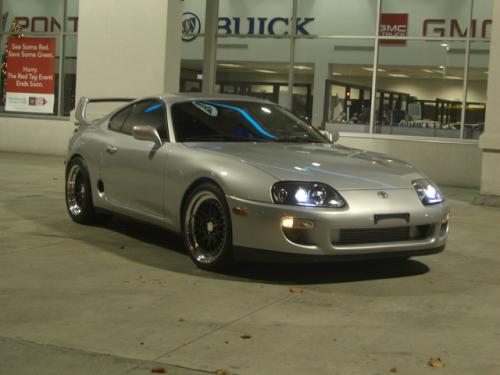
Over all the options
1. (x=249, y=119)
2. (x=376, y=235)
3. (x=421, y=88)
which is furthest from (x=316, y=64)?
(x=376, y=235)

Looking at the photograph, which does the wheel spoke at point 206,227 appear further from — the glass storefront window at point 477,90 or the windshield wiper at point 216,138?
the glass storefront window at point 477,90

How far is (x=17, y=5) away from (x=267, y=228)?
54.1ft

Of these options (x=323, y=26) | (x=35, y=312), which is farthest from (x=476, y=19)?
(x=35, y=312)

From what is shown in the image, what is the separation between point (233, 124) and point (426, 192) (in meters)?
1.82

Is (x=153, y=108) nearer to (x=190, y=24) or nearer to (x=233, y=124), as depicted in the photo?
(x=233, y=124)

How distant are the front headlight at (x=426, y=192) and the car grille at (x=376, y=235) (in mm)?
233

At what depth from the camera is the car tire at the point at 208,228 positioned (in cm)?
657

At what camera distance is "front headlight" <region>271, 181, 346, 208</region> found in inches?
248

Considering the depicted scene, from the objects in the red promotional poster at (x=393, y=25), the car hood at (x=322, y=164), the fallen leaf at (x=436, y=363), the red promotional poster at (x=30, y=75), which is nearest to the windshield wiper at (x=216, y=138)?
the car hood at (x=322, y=164)

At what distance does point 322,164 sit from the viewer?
22.1 ft

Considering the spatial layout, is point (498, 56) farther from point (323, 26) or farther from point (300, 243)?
point (300, 243)

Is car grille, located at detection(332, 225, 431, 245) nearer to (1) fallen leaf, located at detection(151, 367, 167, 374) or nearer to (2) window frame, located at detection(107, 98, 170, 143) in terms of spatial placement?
(2) window frame, located at detection(107, 98, 170, 143)

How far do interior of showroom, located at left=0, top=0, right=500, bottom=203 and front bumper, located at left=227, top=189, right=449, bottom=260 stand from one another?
893 cm

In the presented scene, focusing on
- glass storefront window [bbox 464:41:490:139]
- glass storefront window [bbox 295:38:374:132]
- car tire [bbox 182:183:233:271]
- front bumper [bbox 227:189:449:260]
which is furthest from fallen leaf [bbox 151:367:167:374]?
glass storefront window [bbox 295:38:374:132]
